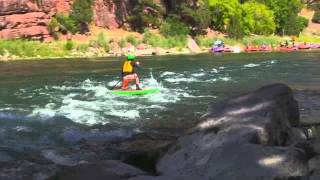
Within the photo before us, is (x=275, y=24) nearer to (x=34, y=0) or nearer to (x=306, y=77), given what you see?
(x=34, y=0)

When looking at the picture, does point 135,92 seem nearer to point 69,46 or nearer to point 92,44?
point 69,46

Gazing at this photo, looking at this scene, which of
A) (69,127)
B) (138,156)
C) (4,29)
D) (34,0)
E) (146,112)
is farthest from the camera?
(34,0)

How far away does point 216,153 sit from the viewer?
10.3 meters

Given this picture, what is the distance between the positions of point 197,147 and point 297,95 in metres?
15.4

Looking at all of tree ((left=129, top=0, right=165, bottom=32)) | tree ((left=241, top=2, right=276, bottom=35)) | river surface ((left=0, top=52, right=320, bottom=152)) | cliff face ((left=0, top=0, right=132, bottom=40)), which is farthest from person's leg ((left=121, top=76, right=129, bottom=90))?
tree ((left=241, top=2, right=276, bottom=35))

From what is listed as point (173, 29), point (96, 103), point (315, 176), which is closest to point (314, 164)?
point (315, 176)

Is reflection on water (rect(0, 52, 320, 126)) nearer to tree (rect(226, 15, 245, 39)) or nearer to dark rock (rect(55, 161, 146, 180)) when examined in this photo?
dark rock (rect(55, 161, 146, 180))

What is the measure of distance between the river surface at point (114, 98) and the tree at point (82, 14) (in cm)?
3479

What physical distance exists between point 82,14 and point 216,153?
2672 inches

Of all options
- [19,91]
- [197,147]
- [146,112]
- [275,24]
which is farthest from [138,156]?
[275,24]

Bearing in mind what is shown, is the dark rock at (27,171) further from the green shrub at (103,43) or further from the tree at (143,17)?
the tree at (143,17)

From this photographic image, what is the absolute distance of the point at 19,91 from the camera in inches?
1121

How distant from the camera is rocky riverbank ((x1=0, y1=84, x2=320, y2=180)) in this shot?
31.1ft

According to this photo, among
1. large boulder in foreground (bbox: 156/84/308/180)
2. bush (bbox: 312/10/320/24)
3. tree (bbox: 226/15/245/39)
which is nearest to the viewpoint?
large boulder in foreground (bbox: 156/84/308/180)
